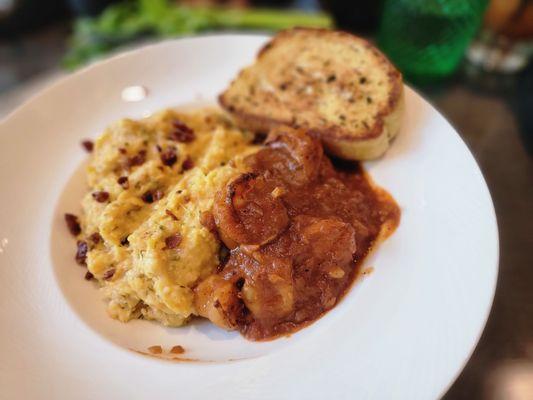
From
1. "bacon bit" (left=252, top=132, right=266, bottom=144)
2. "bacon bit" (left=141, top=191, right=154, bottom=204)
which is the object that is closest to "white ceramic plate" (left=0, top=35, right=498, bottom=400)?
"bacon bit" (left=141, top=191, right=154, bottom=204)

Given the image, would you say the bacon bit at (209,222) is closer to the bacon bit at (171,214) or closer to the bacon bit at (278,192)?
the bacon bit at (171,214)

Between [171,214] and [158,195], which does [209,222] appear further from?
[158,195]

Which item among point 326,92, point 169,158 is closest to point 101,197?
point 169,158

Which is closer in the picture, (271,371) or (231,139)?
(271,371)

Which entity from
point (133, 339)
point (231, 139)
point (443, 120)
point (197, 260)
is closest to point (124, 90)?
point (231, 139)

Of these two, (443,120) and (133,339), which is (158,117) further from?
(443,120)

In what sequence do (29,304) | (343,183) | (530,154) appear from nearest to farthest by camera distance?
(29,304) < (343,183) < (530,154)

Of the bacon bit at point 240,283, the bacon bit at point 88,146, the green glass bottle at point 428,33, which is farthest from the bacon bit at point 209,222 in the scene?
the green glass bottle at point 428,33
